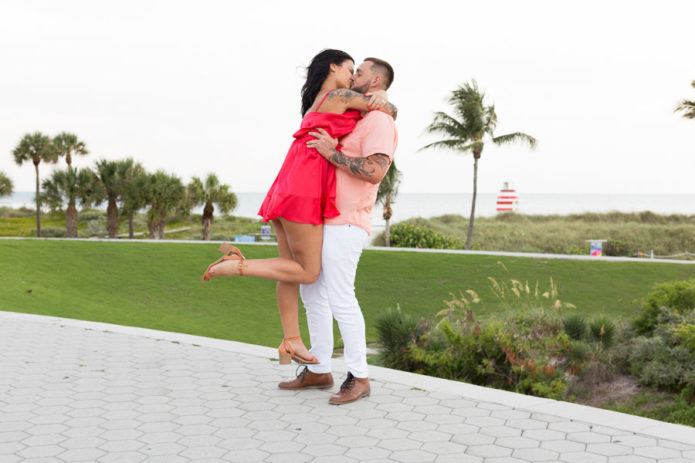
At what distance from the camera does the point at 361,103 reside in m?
3.86

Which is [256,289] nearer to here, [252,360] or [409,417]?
[252,360]

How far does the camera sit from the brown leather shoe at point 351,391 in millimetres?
4020

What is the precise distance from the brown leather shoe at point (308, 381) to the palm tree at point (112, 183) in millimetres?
26712

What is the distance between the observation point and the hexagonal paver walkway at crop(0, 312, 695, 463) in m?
3.17

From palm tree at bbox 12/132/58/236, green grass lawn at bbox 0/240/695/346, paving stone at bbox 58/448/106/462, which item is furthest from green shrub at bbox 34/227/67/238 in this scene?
paving stone at bbox 58/448/106/462

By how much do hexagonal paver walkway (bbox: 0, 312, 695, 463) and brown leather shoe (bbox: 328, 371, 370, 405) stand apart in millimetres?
59

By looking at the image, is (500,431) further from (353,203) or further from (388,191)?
(388,191)

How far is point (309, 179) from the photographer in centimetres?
382

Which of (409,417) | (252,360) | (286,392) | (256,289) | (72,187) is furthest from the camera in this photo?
(72,187)

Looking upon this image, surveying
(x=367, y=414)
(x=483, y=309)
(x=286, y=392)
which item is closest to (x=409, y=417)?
(x=367, y=414)

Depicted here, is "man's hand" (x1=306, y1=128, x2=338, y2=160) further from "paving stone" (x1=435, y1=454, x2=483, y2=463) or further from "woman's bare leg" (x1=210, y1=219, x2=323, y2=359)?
"paving stone" (x1=435, y1=454, x2=483, y2=463)

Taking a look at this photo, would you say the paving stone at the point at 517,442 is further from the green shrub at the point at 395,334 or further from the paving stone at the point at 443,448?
the green shrub at the point at 395,334

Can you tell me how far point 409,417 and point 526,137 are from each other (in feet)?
81.5

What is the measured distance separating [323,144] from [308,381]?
5.48 feet
